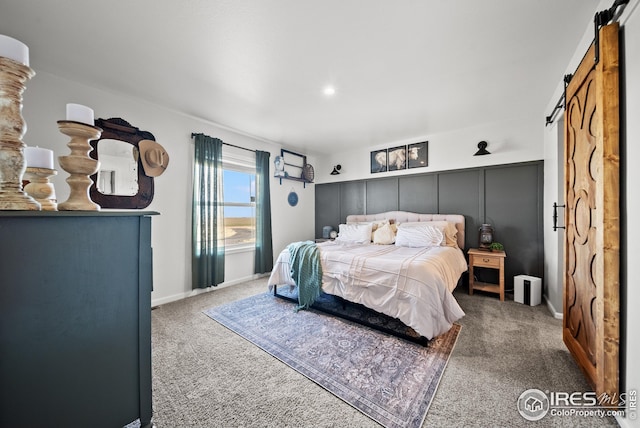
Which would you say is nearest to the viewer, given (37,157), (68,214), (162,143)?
(68,214)

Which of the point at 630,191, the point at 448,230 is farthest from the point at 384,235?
the point at 630,191

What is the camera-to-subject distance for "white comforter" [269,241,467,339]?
2.13 m

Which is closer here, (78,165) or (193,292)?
(78,165)

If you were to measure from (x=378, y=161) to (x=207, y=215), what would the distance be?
329 cm

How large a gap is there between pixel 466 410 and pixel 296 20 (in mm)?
2788

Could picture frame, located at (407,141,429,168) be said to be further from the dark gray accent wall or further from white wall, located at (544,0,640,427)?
white wall, located at (544,0,640,427)

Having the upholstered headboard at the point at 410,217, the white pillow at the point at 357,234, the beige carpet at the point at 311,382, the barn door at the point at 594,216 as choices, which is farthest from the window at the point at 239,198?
the barn door at the point at 594,216

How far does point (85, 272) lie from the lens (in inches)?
31.5

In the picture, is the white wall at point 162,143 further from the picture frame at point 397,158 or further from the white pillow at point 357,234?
the picture frame at point 397,158

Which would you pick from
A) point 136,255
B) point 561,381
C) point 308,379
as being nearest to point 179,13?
point 136,255

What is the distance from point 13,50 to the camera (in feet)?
2.54

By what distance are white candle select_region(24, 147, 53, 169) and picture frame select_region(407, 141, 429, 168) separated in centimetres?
452

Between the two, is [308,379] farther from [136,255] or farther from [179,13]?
[179,13]

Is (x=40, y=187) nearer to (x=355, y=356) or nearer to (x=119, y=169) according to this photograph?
(x=355, y=356)
